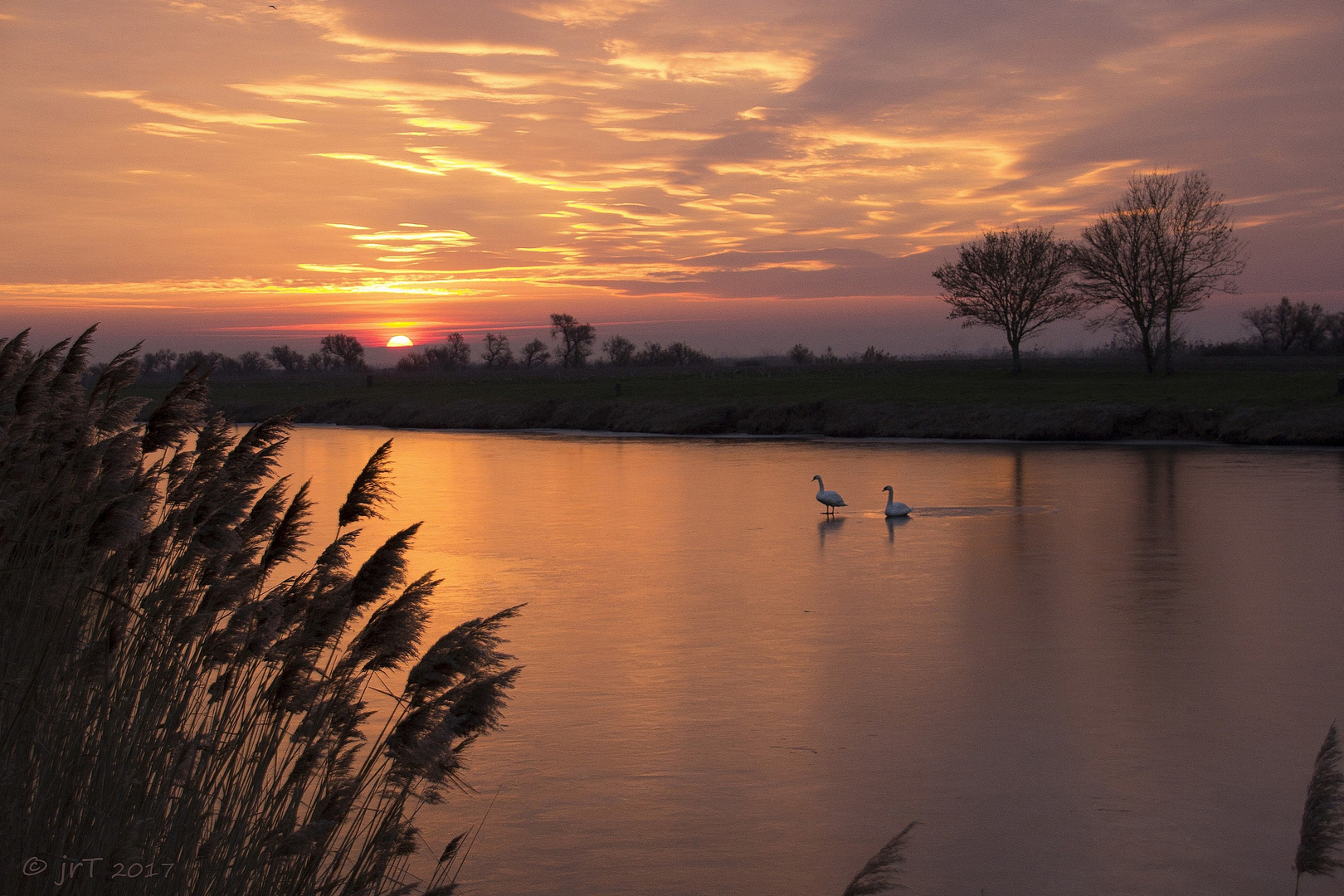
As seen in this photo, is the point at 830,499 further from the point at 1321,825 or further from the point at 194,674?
the point at 1321,825

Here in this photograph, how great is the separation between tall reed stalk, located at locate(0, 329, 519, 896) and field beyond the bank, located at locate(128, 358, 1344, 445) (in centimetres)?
2221

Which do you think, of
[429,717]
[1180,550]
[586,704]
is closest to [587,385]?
[1180,550]

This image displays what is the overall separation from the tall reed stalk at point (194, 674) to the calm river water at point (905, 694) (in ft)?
4.84

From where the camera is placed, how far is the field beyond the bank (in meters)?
35.5

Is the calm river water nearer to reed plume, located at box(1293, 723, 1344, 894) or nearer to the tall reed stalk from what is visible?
the tall reed stalk

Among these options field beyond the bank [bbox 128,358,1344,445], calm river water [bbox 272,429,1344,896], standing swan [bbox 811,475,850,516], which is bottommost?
calm river water [bbox 272,429,1344,896]

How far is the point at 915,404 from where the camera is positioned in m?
43.4

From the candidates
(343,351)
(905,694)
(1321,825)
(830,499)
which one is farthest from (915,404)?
(343,351)

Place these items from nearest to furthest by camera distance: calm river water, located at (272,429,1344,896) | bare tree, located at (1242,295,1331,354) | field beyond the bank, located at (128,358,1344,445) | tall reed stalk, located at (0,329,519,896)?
tall reed stalk, located at (0,329,519,896)
calm river water, located at (272,429,1344,896)
field beyond the bank, located at (128,358,1344,445)
bare tree, located at (1242,295,1331,354)

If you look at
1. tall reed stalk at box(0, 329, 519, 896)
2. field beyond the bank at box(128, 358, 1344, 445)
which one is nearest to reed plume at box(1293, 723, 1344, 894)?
tall reed stalk at box(0, 329, 519, 896)

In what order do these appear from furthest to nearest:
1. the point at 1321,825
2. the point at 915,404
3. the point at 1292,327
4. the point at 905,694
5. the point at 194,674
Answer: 1. the point at 1292,327
2. the point at 915,404
3. the point at 905,694
4. the point at 194,674
5. the point at 1321,825

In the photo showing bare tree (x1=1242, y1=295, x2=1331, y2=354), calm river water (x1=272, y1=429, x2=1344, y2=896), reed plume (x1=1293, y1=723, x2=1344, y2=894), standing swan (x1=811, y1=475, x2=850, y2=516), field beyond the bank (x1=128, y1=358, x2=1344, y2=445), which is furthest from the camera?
bare tree (x1=1242, y1=295, x2=1331, y2=354)

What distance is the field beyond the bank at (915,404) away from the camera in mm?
35500

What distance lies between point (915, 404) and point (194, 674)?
4044 cm
